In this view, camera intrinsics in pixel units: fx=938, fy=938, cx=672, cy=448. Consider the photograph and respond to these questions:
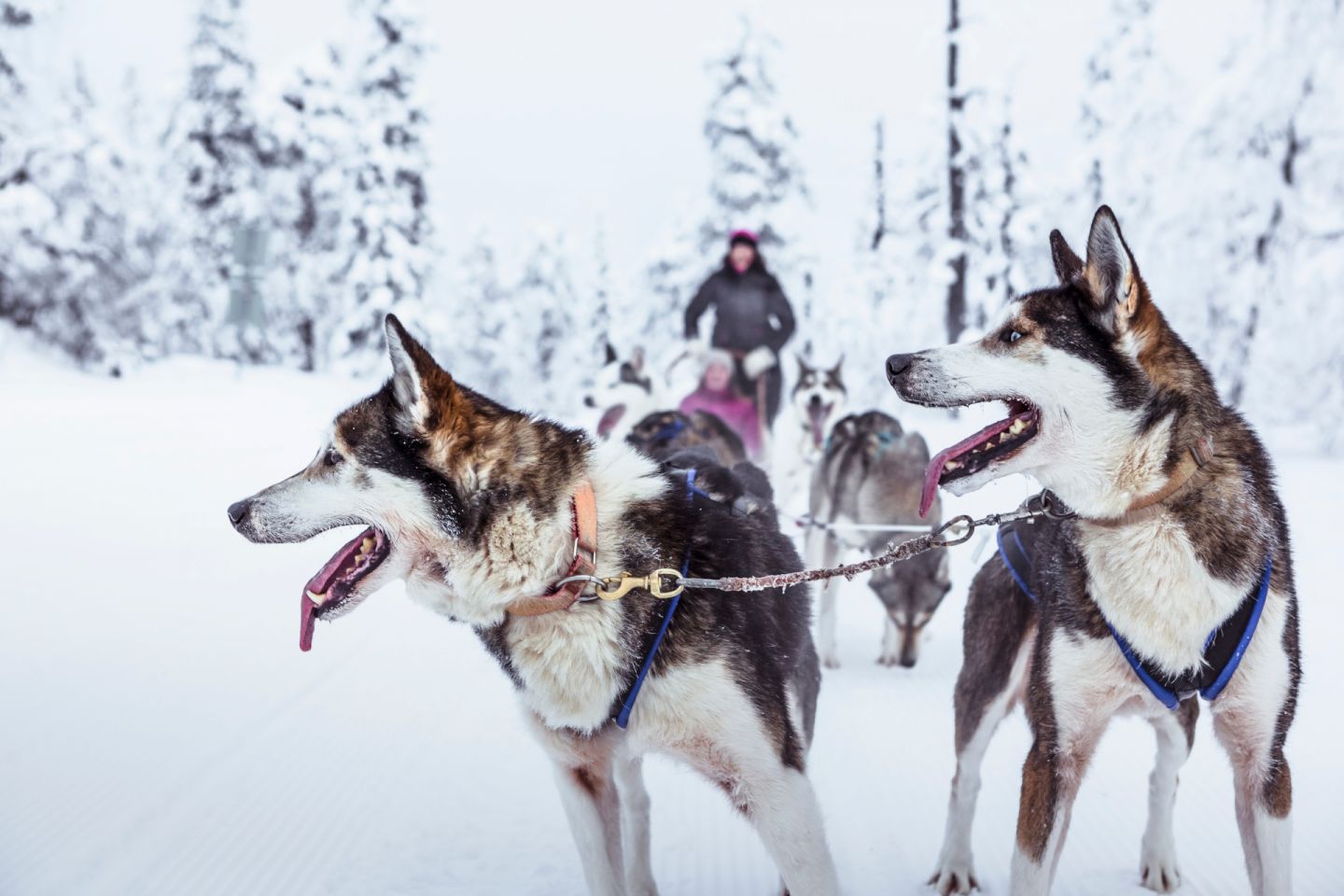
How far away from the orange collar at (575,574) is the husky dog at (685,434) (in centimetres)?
240

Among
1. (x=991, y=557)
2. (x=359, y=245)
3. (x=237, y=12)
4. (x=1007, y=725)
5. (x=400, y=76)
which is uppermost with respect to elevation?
(x=237, y=12)

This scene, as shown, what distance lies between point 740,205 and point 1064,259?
19.6 m

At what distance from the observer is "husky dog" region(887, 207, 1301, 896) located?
77.0 inches

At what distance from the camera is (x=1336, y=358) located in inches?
402

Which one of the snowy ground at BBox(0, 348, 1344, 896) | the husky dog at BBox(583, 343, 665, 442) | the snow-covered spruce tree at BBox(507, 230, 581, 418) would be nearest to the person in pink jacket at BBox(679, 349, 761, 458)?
the husky dog at BBox(583, 343, 665, 442)

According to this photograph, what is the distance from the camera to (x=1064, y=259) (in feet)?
7.27

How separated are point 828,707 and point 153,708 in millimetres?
2854

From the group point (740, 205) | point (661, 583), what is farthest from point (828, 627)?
point (740, 205)

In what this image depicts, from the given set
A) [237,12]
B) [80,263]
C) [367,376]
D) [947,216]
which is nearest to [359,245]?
[367,376]

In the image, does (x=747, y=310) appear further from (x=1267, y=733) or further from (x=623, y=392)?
(x=1267, y=733)

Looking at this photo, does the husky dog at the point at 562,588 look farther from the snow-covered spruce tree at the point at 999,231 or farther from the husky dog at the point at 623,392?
the snow-covered spruce tree at the point at 999,231

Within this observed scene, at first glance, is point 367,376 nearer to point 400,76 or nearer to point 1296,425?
point 400,76

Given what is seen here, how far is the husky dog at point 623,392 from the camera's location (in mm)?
8438

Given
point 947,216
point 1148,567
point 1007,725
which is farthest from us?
point 947,216
